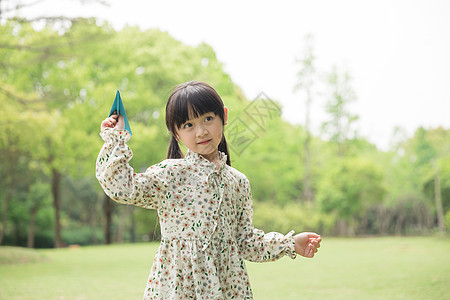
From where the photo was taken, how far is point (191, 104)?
178 cm

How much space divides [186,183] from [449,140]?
26034 mm

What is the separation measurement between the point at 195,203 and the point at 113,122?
1.33 feet

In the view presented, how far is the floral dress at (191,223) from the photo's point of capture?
1608mm

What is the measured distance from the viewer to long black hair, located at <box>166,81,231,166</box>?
178 cm

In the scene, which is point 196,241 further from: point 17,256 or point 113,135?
point 17,256

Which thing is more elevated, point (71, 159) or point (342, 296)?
point (71, 159)

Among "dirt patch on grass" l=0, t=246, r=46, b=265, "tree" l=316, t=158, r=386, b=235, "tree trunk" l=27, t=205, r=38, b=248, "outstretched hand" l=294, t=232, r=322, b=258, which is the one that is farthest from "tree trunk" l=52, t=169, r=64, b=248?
"outstretched hand" l=294, t=232, r=322, b=258

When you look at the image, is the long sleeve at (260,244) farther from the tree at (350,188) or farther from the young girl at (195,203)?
the tree at (350,188)

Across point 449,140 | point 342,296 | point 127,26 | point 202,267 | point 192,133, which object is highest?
point 127,26

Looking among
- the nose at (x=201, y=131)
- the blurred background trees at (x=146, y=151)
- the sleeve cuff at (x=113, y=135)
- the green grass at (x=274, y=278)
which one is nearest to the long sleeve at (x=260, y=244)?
the nose at (x=201, y=131)

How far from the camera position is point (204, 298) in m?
1.68

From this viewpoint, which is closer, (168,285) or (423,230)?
(168,285)

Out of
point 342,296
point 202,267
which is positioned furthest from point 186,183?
point 342,296

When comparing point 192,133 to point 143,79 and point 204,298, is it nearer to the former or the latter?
point 204,298
